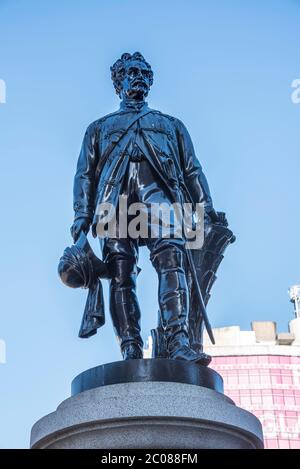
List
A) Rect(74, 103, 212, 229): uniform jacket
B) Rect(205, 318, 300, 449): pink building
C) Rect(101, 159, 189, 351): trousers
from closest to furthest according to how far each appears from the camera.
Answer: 1. Rect(101, 159, 189, 351): trousers
2. Rect(74, 103, 212, 229): uniform jacket
3. Rect(205, 318, 300, 449): pink building

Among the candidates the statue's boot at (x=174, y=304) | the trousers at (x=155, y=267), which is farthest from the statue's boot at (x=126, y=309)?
the statue's boot at (x=174, y=304)

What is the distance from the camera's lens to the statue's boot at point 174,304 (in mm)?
6539

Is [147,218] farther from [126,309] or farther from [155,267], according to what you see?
[126,309]

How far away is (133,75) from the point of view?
27.2 feet

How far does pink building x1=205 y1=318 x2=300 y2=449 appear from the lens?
5481cm

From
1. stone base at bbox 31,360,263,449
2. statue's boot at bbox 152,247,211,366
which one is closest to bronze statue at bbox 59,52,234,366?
statue's boot at bbox 152,247,211,366

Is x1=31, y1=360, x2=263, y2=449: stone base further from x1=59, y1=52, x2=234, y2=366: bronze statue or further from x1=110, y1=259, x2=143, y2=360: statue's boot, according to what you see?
x1=110, y1=259, x2=143, y2=360: statue's boot

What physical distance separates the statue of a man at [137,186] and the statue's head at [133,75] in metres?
0.01

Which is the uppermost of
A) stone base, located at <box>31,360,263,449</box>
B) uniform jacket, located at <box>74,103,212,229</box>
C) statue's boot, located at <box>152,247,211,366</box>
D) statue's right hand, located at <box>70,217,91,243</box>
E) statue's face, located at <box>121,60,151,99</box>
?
statue's face, located at <box>121,60,151,99</box>

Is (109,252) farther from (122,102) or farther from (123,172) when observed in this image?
(122,102)

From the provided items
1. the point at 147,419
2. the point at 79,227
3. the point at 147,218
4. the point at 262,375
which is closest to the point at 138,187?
the point at 147,218

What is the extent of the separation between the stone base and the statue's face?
3724 millimetres

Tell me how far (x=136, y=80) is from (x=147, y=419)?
421 centimetres
